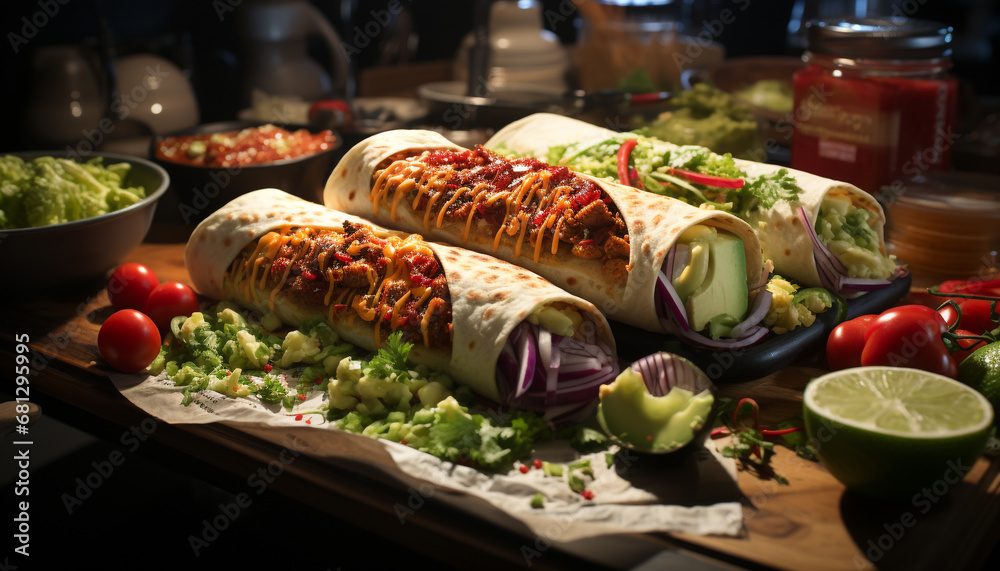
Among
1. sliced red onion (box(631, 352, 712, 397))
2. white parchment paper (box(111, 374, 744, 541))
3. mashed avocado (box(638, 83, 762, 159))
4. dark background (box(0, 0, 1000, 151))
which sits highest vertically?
dark background (box(0, 0, 1000, 151))

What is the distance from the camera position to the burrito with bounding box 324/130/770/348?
263 cm

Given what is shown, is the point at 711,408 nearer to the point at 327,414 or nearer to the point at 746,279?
the point at 746,279

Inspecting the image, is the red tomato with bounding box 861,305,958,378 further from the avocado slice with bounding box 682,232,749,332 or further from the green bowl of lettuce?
the green bowl of lettuce

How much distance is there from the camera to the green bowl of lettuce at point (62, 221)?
9.99 ft

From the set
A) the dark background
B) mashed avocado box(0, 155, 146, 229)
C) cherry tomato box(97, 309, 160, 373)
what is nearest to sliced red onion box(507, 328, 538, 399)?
cherry tomato box(97, 309, 160, 373)

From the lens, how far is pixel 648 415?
2.09 metres

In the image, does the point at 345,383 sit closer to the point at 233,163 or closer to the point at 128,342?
the point at 128,342

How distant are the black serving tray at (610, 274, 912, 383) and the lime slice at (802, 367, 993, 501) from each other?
19.1 inches

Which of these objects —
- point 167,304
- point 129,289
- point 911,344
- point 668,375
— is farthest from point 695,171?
point 129,289

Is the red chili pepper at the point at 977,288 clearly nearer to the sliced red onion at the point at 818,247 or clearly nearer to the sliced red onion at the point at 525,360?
the sliced red onion at the point at 818,247

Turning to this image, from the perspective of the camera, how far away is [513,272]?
8.68 feet

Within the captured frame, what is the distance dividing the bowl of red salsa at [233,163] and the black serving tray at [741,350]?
199 cm

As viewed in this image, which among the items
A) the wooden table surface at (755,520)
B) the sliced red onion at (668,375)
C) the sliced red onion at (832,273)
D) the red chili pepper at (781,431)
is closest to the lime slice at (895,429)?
the wooden table surface at (755,520)

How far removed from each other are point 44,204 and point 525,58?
152 inches
